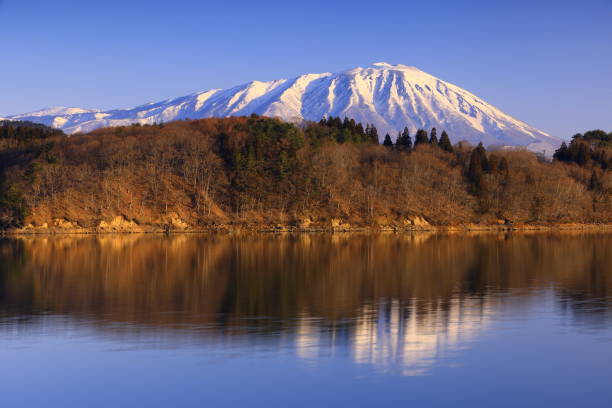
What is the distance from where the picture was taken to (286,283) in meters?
29.0

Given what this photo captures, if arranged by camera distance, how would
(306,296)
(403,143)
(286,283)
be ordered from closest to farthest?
1. (306,296)
2. (286,283)
3. (403,143)

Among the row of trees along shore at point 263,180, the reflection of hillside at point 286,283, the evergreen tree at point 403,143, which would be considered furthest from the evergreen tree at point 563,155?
the reflection of hillside at point 286,283

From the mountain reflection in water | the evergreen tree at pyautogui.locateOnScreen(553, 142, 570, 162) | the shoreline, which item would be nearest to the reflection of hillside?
the mountain reflection in water

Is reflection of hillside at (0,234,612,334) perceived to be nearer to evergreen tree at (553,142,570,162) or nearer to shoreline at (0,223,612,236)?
shoreline at (0,223,612,236)

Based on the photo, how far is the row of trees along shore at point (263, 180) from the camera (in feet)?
261

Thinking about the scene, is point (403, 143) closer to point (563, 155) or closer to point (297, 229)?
point (563, 155)

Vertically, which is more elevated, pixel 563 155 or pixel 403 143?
pixel 403 143

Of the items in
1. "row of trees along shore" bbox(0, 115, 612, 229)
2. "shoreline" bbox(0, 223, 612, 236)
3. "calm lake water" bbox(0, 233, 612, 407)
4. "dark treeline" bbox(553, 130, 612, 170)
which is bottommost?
"calm lake water" bbox(0, 233, 612, 407)

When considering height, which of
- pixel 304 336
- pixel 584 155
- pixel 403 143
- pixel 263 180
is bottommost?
pixel 304 336

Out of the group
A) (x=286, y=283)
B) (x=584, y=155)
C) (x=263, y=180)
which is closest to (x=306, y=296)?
(x=286, y=283)

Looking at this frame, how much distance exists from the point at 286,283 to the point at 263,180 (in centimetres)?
5826

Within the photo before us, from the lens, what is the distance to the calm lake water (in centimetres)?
1338

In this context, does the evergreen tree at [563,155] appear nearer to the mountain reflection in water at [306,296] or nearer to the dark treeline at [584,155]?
the dark treeline at [584,155]

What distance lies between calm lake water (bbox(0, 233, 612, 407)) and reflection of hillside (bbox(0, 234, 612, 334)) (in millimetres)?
98
